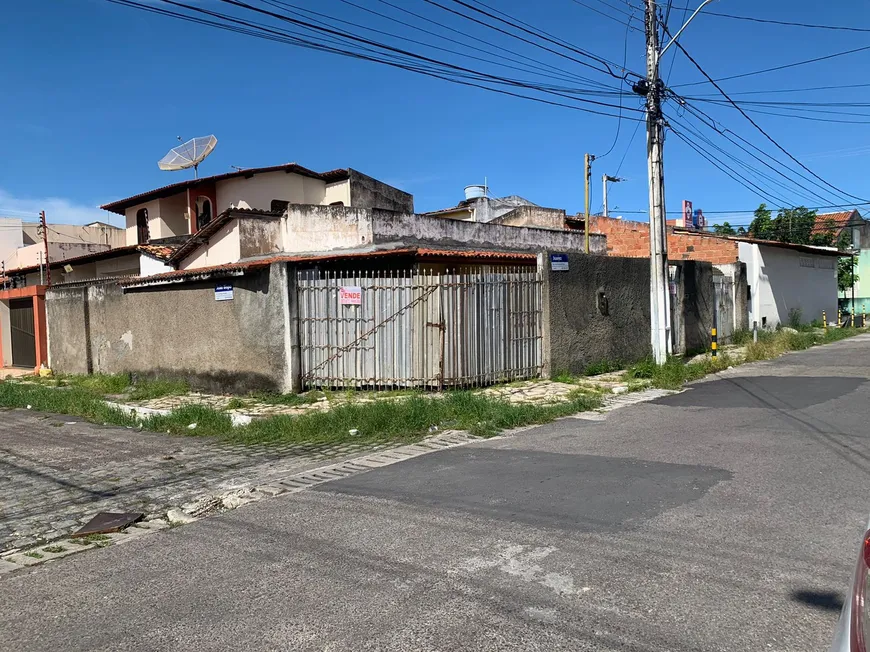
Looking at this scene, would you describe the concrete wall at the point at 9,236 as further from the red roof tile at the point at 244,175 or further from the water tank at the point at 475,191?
the water tank at the point at 475,191

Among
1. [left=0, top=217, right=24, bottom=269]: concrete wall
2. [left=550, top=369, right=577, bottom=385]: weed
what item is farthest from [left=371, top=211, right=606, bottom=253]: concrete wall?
[left=0, top=217, right=24, bottom=269]: concrete wall

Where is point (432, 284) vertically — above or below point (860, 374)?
above

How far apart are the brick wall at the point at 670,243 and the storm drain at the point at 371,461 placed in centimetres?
1695

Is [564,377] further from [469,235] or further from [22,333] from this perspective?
[22,333]

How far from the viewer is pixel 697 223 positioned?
3581 centimetres

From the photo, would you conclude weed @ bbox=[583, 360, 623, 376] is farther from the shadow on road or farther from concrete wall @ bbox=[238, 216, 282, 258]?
the shadow on road

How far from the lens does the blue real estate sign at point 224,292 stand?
1295 centimetres

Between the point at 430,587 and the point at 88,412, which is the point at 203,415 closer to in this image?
the point at 88,412

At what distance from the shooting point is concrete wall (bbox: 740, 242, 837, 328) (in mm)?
23312

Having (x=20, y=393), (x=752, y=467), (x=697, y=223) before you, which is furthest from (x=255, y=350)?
(x=697, y=223)

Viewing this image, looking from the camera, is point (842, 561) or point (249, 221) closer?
point (842, 561)

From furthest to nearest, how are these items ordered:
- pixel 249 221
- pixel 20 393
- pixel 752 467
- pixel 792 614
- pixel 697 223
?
pixel 697 223
pixel 249 221
pixel 20 393
pixel 752 467
pixel 792 614

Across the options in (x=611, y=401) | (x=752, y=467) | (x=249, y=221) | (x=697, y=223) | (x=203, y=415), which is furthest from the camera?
(x=697, y=223)

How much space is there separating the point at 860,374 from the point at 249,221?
608 inches
